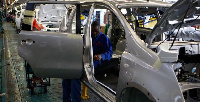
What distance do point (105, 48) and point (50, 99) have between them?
62.5 inches

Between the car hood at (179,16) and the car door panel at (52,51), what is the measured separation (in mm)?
1398

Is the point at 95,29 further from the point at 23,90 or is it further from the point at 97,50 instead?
the point at 23,90

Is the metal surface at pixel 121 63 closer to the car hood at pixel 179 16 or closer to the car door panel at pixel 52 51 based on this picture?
the car door panel at pixel 52 51

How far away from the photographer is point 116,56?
5.32 metres

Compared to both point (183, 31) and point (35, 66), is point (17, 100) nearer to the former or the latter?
point (35, 66)

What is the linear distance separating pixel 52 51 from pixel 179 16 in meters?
1.95

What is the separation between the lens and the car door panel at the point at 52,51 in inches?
144

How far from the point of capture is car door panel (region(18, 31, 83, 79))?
365 centimetres

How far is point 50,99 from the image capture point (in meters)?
4.89

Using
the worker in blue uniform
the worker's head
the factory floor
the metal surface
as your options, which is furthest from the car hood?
the factory floor

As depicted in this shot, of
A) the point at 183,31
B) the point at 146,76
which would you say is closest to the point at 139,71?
the point at 146,76

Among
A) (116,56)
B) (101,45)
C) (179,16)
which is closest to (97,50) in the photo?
(101,45)

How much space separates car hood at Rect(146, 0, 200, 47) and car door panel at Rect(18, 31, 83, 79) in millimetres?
1398

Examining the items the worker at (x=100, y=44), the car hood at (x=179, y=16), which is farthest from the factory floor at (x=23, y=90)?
the car hood at (x=179, y=16)
